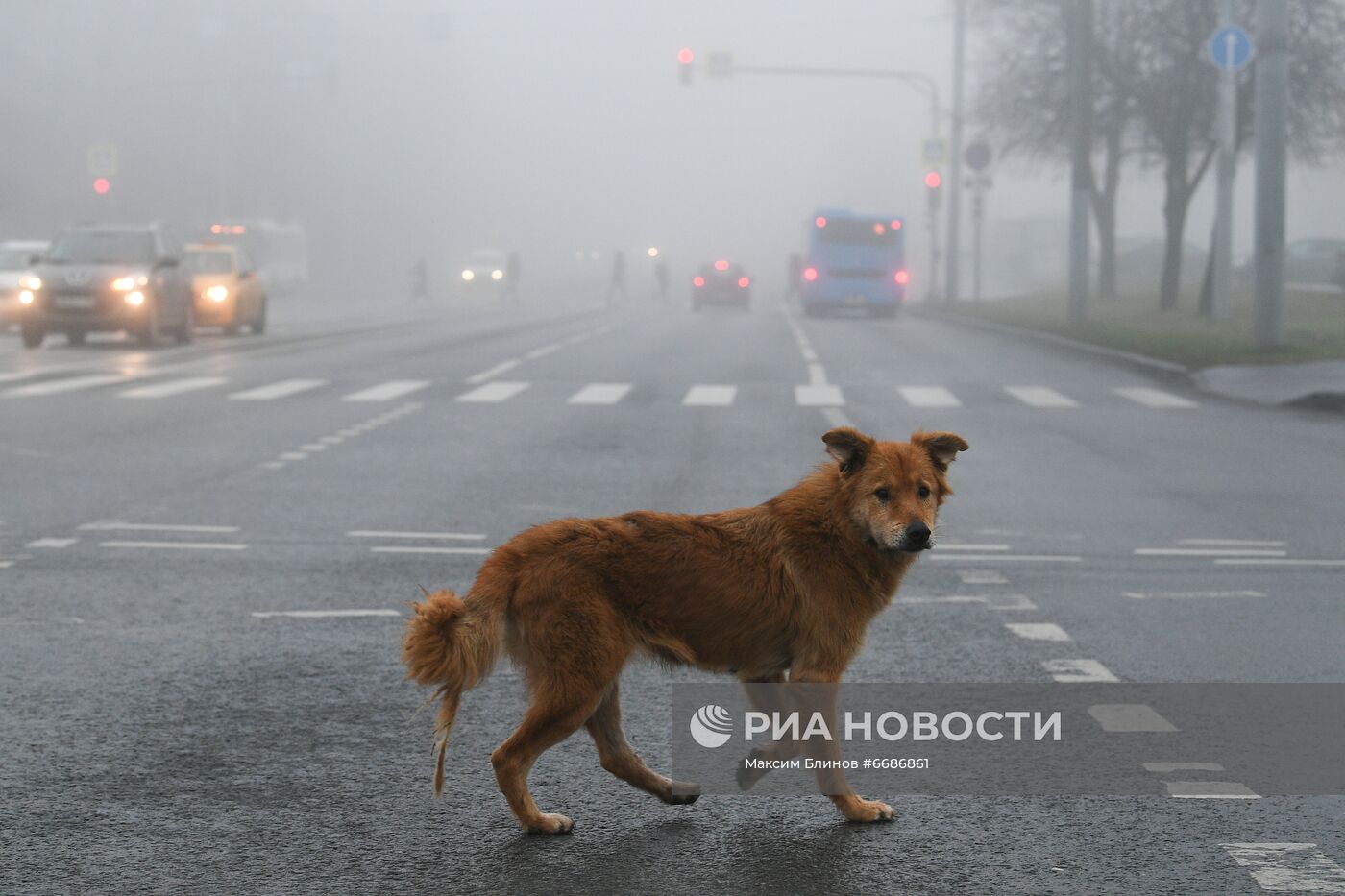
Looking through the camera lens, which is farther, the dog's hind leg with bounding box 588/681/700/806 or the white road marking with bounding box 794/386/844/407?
the white road marking with bounding box 794/386/844/407

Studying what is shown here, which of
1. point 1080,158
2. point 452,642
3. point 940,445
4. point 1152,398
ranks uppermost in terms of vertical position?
point 1080,158

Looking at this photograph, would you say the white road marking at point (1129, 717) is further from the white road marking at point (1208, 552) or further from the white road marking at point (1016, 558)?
the white road marking at point (1208, 552)

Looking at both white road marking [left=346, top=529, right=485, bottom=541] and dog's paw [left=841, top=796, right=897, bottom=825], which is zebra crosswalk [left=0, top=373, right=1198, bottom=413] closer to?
white road marking [left=346, top=529, right=485, bottom=541]

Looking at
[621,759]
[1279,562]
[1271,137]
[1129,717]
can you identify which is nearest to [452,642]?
[621,759]

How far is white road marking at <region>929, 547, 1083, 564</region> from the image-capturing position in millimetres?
10195

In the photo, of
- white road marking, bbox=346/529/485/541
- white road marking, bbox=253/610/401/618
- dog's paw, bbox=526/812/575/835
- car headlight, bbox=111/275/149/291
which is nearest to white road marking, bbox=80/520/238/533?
white road marking, bbox=346/529/485/541

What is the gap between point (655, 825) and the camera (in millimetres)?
5137

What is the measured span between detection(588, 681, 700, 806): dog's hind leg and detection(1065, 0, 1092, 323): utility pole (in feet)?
111

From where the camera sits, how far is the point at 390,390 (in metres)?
22.7

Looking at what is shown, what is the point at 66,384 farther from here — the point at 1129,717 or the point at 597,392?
the point at 1129,717

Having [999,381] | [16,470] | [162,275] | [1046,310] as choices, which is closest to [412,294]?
[1046,310]

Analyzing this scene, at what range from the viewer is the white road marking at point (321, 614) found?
27.1ft

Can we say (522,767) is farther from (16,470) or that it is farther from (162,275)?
(162,275)

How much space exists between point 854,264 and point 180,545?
4777 cm
